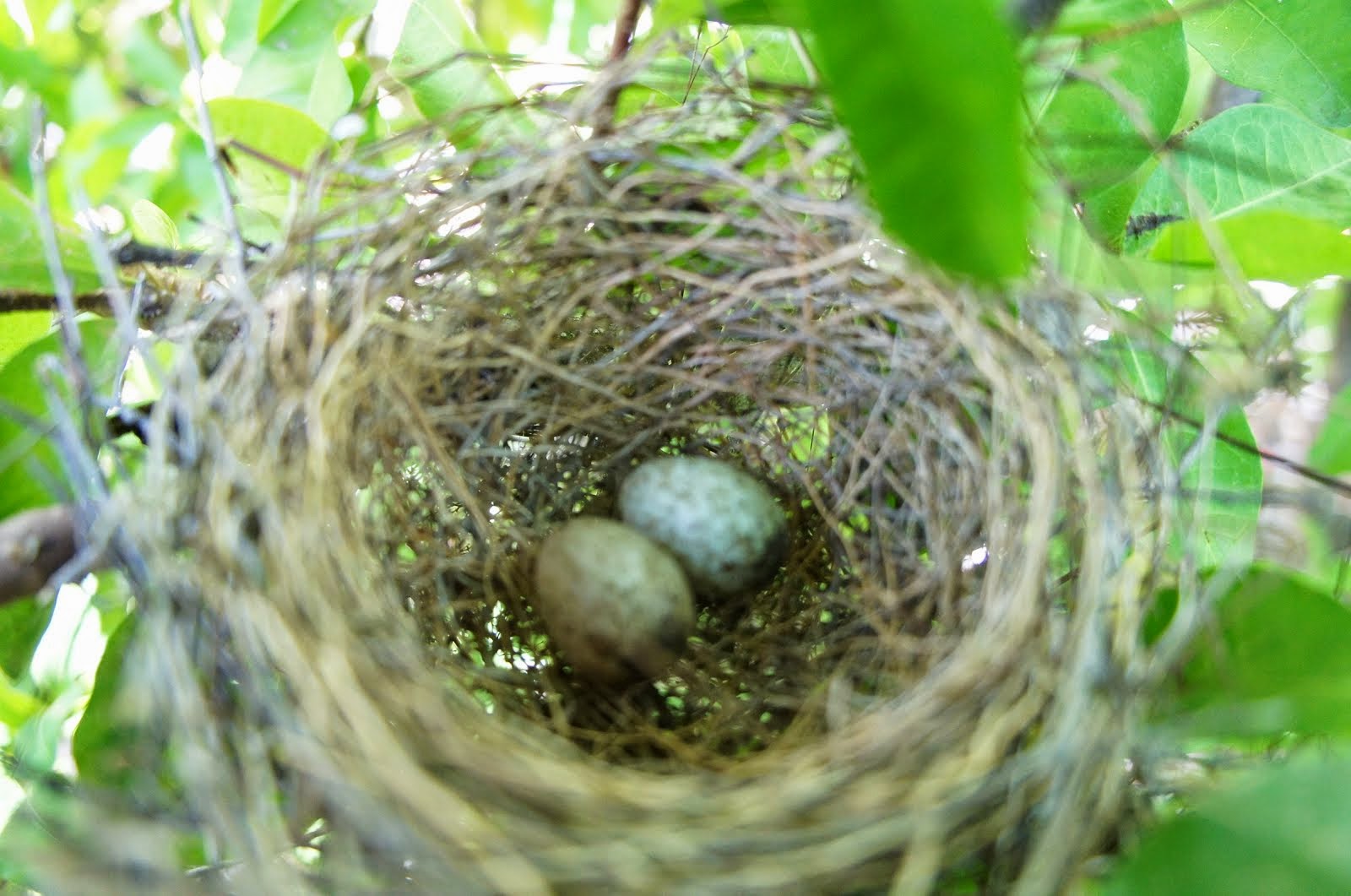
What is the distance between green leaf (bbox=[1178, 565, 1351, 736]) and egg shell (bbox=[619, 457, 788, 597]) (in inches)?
13.9

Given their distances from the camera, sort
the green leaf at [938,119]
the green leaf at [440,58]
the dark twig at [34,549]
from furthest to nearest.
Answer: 1. the green leaf at [440,58]
2. the dark twig at [34,549]
3. the green leaf at [938,119]

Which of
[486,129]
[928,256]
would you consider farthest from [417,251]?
[928,256]

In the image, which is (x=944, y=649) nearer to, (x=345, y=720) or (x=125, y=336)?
(x=345, y=720)

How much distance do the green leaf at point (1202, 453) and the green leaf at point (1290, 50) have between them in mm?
244

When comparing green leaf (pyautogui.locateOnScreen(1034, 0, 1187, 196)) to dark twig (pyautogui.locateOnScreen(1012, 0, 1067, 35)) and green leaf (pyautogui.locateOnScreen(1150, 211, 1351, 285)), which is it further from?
dark twig (pyautogui.locateOnScreen(1012, 0, 1067, 35))

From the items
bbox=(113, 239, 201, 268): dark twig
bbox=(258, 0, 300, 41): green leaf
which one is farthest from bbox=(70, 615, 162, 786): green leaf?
bbox=(258, 0, 300, 41): green leaf

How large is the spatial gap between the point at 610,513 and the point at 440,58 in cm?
41

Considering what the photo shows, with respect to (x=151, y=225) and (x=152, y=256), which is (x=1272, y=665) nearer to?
(x=152, y=256)

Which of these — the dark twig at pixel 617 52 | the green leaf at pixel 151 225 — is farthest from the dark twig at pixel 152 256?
the dark twig at pixel 617 52

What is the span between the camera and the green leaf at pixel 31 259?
0.63m

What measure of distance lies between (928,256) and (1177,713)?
35 cm

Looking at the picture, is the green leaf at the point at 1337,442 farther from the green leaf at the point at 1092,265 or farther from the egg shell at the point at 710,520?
the egg shell at the point at 710,520

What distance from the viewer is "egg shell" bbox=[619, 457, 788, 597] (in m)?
0.76

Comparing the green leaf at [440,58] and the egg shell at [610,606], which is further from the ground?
the green leaf at [440,58]
